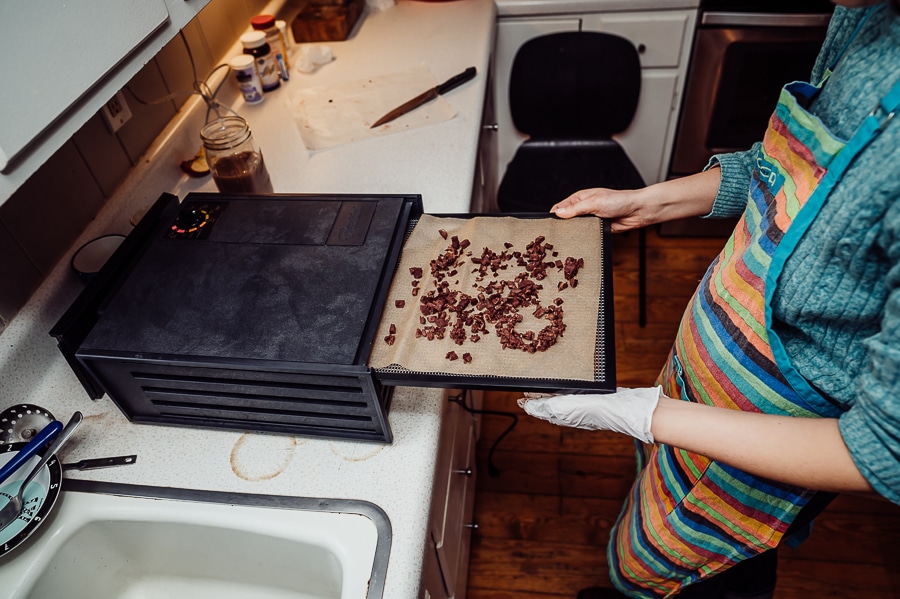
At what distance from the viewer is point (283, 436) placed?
0.86 m

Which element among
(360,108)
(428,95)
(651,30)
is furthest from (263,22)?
(651,30)

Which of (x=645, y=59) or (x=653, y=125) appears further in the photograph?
(x=653, y=125)

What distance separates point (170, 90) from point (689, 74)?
5.32 feet

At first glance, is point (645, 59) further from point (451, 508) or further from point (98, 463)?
point (98, 463)

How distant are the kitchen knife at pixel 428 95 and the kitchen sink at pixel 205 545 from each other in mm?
1007

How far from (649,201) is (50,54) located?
87 cm

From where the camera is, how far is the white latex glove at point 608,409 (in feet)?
2.50

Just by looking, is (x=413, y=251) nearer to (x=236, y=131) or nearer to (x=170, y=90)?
(x=236, y=131)

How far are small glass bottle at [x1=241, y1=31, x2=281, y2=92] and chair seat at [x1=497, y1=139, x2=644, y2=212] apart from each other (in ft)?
2.50

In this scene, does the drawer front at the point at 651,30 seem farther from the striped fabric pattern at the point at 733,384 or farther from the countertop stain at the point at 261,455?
the countertop stain at the point at 261,455

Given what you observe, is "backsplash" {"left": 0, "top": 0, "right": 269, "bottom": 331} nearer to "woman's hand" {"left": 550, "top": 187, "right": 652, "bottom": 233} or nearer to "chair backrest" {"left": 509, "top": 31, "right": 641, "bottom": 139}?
"woman's hand" {"left": 550, "top": 187, "right": 652, "bottom": 233}

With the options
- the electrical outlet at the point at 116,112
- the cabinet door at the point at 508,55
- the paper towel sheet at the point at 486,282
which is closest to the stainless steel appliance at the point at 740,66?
the cabinet door at the point at 508,55

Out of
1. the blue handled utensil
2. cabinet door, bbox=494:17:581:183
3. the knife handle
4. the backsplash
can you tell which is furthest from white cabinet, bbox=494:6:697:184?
the blue handled utensil

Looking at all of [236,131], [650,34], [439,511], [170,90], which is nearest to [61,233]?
[236,131]
